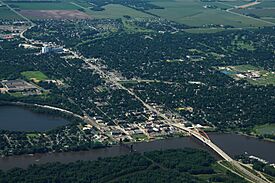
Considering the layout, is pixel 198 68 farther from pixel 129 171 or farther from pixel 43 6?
pixel 43 6

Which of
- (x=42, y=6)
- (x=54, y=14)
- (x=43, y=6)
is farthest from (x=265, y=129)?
(x=43, y=6)

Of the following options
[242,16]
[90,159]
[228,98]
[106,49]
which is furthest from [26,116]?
[242,16]

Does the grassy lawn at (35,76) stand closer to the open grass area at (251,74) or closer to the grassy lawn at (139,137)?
the grassy lawn at (139,137)

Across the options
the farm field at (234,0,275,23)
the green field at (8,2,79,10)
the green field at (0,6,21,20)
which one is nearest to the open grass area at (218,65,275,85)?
Result: the farm field at (234,0,275,23)

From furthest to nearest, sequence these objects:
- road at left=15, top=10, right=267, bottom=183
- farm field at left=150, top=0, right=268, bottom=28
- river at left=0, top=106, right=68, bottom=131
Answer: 1. farm field at left=150, top=0, right=268, bottom=28
2. river at left=0, top=106, right=68, bottom=131
3. road at left=15, top=10, right=267, bottom=183

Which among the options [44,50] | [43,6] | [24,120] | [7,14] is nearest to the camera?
[24,120]

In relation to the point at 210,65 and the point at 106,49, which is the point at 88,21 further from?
the point at 210,65

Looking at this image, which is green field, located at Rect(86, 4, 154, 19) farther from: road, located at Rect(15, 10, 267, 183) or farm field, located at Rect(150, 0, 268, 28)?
road, located at Rect(15, 10, 267, 183)
